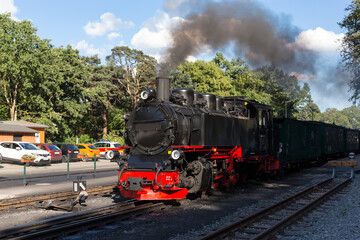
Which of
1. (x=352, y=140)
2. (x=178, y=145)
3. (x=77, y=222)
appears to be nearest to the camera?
(x=77, y=222)

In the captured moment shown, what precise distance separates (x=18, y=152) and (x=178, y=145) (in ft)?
59.9

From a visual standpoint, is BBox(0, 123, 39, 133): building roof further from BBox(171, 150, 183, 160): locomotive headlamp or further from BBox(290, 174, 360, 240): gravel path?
BBox(290, 174, 360, 240): gravel path

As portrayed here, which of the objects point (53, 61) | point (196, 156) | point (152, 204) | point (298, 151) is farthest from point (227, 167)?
point (53, 61)

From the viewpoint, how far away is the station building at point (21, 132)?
2992 cm

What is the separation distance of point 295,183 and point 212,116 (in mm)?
6769

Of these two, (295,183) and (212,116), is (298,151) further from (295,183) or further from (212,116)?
(212,116)

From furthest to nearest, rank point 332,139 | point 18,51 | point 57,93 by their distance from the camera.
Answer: point 57,93 → point 18,51 → point 332,139

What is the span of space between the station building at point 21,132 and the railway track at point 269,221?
25.8m

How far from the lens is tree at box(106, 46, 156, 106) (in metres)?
46.6

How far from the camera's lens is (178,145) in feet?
33.5

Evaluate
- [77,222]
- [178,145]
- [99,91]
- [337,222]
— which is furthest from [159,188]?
[99,91]

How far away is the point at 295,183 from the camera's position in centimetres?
1538

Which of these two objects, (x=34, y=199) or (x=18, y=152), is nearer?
(x=34, y=199)

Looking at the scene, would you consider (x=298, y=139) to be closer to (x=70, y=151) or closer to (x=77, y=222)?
(x=77, y=222)
